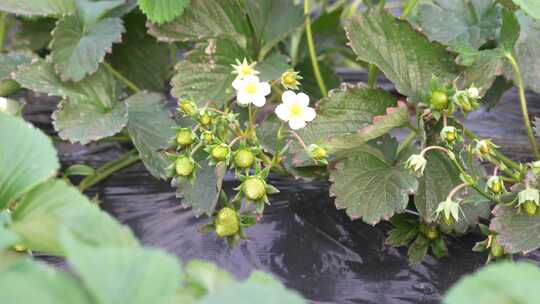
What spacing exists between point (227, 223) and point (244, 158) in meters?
0.10

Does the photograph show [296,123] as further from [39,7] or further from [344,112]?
[39,7]

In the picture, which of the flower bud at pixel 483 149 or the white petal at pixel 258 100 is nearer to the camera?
the flower bud at pixel 483 149

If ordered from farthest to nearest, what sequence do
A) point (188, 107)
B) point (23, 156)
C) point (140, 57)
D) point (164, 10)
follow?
point (140, 57)
point (164, 10)
point (188, 107)
point (23, 156)

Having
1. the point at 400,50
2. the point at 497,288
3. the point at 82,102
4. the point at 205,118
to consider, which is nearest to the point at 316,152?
the point at 205,118

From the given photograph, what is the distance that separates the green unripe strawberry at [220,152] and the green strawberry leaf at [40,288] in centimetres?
62

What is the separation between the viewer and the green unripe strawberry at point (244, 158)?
47.4 inches

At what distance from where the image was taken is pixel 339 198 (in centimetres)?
130

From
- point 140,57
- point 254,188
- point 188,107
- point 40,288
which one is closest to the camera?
point 40,288

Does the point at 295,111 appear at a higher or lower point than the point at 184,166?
higher

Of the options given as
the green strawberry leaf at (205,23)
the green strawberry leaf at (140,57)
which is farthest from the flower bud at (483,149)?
the green strawberry leaf at (140,57)

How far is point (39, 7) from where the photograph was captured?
1571 millimetres

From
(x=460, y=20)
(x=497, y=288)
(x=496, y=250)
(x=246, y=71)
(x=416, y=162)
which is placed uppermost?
(x=460, y=20)

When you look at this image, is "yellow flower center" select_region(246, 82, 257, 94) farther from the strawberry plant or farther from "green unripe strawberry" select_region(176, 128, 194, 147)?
"green unripe strawberry" select_region(176, 128, 194, 147)

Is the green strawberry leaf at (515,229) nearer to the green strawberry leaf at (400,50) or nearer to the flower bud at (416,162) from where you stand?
the flower bud at (416,162)
